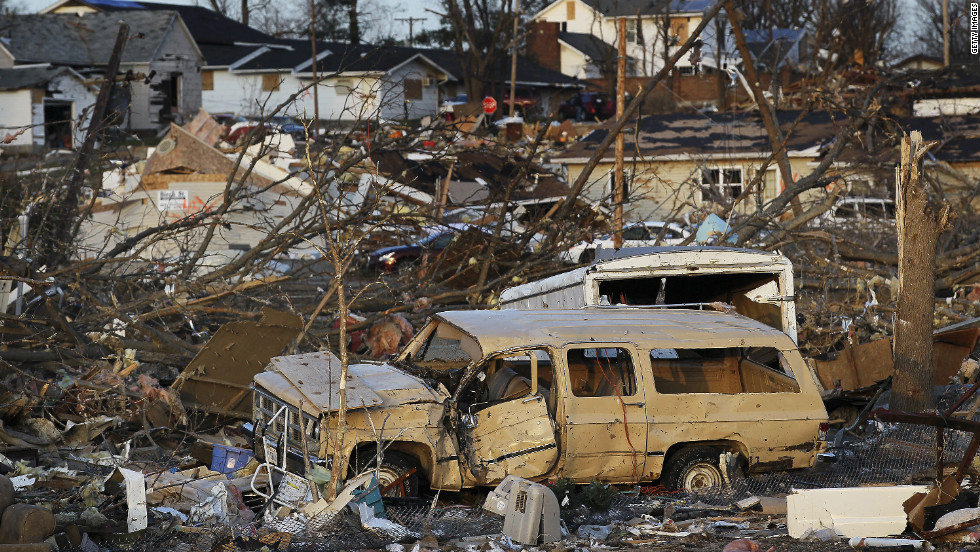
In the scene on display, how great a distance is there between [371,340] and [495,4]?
43.0 m

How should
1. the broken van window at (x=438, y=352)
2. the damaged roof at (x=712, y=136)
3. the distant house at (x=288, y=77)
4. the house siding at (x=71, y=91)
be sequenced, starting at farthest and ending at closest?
the distant house at (x=288, y=77)
the house siding at (x=71, y=91)
the damaged roof at (x=712, y=136)
the broken van window at (x=438, y=352)

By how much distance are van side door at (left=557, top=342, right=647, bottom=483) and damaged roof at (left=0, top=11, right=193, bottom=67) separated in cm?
3813

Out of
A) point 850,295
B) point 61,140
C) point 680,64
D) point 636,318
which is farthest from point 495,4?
point 636,318

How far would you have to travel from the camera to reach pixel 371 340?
12172mm

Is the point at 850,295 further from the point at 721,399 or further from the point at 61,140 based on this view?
the point at 61,140

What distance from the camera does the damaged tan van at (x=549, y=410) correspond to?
7.27 metres

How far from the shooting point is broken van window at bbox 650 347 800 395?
8.84 meters

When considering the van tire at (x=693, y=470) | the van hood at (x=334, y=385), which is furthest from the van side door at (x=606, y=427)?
the van hood at (x=334, y=385)

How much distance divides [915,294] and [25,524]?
26.4 ft

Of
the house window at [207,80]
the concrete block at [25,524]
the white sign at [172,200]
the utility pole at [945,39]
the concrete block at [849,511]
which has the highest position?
the utility pole at [945,39]

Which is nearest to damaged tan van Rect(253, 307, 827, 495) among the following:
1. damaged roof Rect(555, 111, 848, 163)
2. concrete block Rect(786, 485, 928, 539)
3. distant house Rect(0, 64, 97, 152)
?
concrete block Rect(786, 485, 928, 539)

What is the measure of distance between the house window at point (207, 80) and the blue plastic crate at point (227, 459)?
39.3 meters

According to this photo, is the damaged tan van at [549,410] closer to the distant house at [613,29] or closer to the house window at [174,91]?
the house window at [174,91]

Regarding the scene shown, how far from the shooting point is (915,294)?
995 cm
